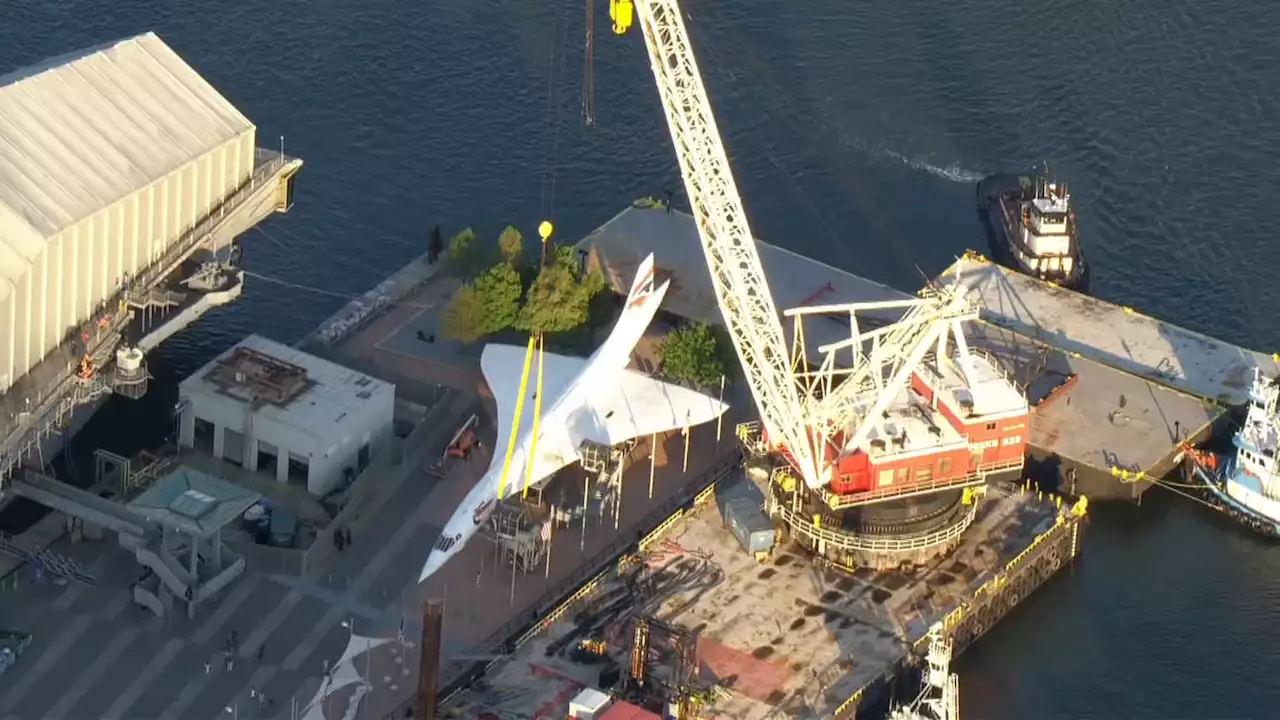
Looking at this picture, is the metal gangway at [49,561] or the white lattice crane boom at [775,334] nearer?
the metal gangway at [49,561]

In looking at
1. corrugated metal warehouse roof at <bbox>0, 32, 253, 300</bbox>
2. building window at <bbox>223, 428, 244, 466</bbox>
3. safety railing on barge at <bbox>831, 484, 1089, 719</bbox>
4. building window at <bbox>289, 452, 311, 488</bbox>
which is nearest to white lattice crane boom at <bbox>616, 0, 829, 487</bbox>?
safety railing on barge at <bbox>831, 484, 1089, 719</bbox>

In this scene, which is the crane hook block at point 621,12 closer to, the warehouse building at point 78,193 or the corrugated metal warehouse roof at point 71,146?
the warehouse building at point 78,193

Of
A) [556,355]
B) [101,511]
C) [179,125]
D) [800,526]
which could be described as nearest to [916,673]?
[800,526]

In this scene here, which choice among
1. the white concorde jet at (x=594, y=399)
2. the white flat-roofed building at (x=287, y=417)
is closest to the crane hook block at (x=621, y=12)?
the white concorde jet at (x=594, y=399)

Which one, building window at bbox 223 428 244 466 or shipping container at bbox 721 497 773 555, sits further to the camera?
building window at bbox 223 428 244 466

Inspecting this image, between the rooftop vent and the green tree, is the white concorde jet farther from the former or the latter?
the rooftop vent

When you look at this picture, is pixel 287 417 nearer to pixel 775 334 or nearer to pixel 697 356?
pixel 697 356
